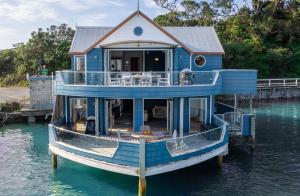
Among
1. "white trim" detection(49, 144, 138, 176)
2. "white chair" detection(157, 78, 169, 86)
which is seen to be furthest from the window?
"white trim" detection(49, 144, 138, 176)

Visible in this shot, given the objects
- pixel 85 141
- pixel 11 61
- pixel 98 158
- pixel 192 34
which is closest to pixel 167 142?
pixel 98 158

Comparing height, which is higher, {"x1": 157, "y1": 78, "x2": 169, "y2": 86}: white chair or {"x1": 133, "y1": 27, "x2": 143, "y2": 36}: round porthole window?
{"x1": 133, "y1": 27, "x2": 143, "y2": 36}: round porthole window

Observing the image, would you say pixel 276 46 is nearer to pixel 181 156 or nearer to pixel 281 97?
pixel 281 97

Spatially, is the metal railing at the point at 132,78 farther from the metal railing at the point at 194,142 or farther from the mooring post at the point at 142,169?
the mooring post at the point at 142,169

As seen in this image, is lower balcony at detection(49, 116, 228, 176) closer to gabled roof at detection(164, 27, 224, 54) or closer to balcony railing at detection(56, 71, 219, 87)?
balcony railing at detection(56, 71, 219, 87)

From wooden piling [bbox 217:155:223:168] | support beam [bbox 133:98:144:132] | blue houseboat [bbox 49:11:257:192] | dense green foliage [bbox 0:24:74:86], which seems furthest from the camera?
dense green foliage [bbox 0:24:74:86]

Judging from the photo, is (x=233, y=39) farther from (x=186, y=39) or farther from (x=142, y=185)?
(x=142, y=185)
